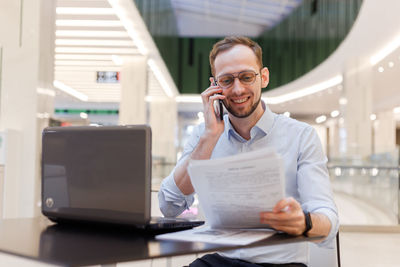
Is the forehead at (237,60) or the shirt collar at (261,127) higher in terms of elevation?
the forehead at (237,60)

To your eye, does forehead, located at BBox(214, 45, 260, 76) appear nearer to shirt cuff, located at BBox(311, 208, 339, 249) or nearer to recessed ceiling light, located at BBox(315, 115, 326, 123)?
shirt cuff, located at BBox(311, 208, 339, 249)

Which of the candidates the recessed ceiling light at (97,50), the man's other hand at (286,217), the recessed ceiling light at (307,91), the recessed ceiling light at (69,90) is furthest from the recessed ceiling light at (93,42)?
the man's other hand at (286,217)

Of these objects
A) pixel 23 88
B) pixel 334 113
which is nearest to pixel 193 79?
pixel 334 113

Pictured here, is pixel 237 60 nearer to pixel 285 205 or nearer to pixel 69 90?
pixel 285 205

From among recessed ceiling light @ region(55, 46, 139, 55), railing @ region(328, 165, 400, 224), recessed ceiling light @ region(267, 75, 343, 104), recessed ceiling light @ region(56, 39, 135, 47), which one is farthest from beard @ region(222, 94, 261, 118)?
recessed ceiling light @ region(267, 75, 343, 104)

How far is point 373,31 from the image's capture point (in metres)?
11.1

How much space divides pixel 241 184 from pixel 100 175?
0.41 m

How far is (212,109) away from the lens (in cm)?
169

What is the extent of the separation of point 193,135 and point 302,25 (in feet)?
58.5

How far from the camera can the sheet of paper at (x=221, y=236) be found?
1174mm

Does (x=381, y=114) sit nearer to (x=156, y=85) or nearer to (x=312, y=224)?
(x=156, y=85)

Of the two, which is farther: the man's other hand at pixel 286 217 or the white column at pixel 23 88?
the white column at pixel 23 88

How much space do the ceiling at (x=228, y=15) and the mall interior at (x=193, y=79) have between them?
0.06m

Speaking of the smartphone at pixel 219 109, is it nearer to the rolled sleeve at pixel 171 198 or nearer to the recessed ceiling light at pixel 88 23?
the rolled sleeve at pixel 171 198
